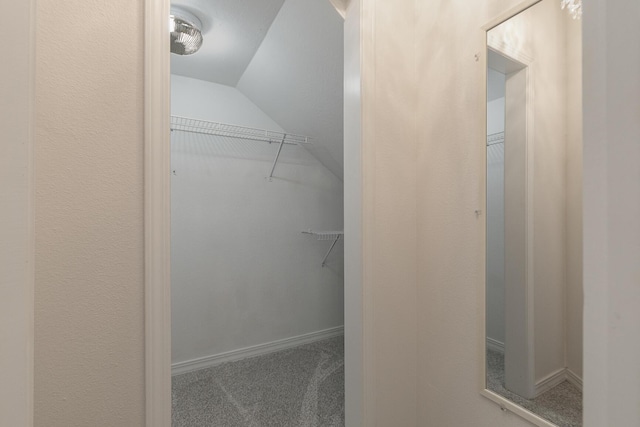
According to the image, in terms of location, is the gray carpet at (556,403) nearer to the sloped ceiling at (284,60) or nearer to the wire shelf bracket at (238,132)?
the sloped ceiling at (284,60)

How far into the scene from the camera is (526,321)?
33.4 inches

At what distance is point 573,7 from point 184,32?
5.40ft

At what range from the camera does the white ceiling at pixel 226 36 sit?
4.57 feet

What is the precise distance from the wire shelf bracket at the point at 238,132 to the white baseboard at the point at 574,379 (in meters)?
2.15

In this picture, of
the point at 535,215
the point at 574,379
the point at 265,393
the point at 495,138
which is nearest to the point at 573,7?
the point at 495,138

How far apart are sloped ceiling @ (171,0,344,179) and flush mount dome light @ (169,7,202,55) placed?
4 centimetres

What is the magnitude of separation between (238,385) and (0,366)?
202 cm

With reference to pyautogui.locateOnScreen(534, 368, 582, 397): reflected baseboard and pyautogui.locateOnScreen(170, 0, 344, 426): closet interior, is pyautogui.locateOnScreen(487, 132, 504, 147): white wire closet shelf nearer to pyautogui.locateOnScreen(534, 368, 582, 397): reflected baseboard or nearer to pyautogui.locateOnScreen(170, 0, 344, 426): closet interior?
pyautogui.locateOnScreen(534, 368, 582, 397): reflected baseboard

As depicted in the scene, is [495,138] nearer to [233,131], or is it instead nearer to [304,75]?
[304,75]

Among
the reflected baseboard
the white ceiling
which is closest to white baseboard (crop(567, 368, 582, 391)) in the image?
the reflected baseboard

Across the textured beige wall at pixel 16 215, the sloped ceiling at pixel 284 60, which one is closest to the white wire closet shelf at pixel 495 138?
the sloped ceiling at pixel 284 60

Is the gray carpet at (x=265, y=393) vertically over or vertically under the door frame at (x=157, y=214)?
under

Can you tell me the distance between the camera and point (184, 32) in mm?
1484

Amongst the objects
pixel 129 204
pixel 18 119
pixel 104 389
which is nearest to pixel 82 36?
pixel 129 204
